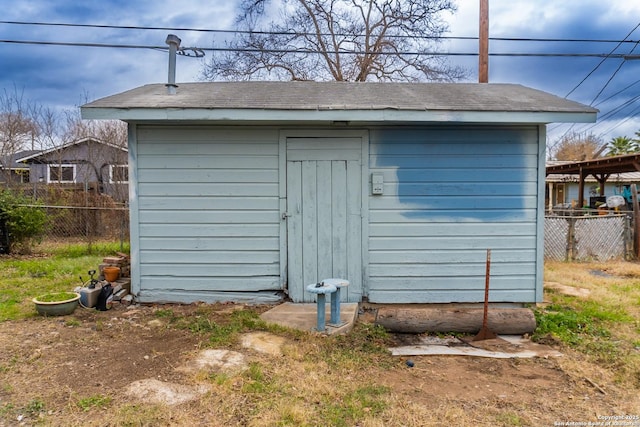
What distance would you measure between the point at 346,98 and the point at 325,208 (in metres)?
1.35

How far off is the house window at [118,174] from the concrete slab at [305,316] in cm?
1185

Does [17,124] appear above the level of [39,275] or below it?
above

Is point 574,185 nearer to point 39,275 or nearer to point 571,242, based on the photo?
point 571,242

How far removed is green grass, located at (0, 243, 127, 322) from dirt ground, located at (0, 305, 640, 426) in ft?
3.15

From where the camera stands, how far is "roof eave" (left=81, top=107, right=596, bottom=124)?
14.2 ft

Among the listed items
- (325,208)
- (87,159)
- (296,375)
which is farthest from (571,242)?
(87,159)

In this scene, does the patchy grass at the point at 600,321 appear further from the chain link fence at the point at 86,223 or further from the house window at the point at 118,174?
the house window at the point at 118,174

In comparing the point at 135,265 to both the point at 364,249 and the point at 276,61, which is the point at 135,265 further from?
the point at 276,61

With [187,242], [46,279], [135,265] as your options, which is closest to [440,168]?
[187,242]

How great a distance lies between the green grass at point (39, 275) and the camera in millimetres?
4842

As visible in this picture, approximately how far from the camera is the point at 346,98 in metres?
4.88

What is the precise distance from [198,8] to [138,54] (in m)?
1.93

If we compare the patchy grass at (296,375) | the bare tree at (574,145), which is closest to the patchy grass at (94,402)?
the patchy grass at (296,375)

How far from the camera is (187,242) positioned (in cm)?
484
